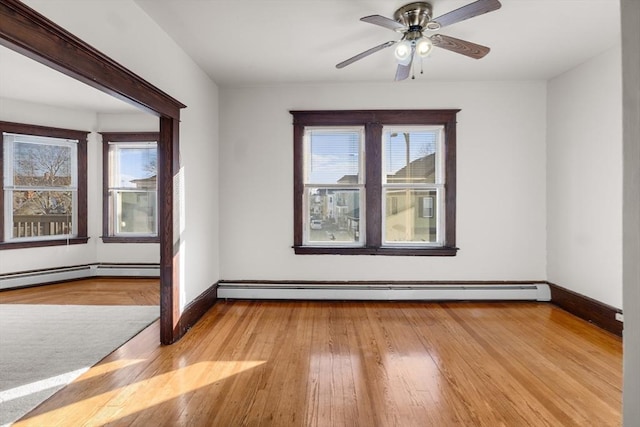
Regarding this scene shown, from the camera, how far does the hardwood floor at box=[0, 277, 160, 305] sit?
4.10m

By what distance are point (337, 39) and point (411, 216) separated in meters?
2.30

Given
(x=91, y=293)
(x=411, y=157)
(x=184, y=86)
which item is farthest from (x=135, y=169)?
(x=411, y=157)

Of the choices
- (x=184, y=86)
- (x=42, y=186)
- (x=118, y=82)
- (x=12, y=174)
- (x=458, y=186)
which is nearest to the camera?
(x=118, y=82)

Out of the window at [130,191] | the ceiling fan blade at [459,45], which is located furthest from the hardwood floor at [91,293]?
the ceiling fan blade at [459,45]

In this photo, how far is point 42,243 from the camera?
491cm

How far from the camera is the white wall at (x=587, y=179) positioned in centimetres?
314

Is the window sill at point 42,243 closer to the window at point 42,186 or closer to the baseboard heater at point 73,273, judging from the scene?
the window at point 42,186

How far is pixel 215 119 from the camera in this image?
403cm

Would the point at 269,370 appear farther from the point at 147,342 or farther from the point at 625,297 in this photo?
the point at 625,297

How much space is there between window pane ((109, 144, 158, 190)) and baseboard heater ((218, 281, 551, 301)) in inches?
103

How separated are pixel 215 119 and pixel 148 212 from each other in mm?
2466

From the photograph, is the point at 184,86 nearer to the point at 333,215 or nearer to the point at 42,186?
the point at 333,215

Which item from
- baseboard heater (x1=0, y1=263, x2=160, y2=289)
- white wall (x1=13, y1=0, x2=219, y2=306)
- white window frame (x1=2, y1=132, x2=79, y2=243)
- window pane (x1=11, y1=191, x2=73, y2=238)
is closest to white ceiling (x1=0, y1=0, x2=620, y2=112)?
white wall (x1=13, y1=0, x2=219, y2=306)

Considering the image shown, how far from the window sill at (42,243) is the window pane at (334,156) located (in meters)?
4.04
